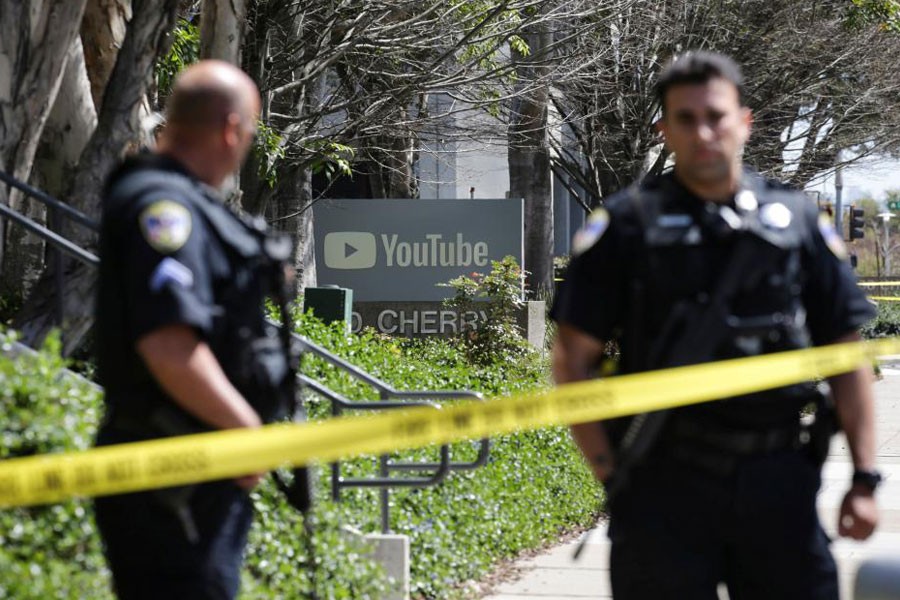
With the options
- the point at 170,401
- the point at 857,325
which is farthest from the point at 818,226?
the point at 170,401

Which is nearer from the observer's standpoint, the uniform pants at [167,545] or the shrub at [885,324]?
the uniform pants at [167,545]

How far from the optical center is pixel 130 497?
122 inches

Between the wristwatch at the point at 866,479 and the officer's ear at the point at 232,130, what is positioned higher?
the officer's ear at the point at 232,130

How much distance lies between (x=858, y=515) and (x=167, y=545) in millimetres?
1633

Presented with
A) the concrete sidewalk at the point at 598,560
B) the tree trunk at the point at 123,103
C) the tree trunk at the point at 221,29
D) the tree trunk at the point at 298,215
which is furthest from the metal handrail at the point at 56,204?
the tree trunk at the point at 298,215

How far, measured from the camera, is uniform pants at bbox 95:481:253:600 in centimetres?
310

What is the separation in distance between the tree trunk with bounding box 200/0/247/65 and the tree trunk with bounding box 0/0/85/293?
7.04ft

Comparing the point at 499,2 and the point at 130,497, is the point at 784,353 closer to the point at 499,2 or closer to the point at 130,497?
the point at 130,497

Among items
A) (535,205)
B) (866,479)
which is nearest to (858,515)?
(866,479)

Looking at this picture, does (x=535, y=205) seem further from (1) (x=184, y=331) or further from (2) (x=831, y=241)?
(1) (x=184, y=331)

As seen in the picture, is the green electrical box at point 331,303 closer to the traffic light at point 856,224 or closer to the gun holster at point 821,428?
the gun holster at point 821,428

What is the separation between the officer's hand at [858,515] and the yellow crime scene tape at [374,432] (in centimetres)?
30

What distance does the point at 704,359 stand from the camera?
11.1 ft

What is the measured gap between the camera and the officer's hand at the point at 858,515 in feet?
11.5
